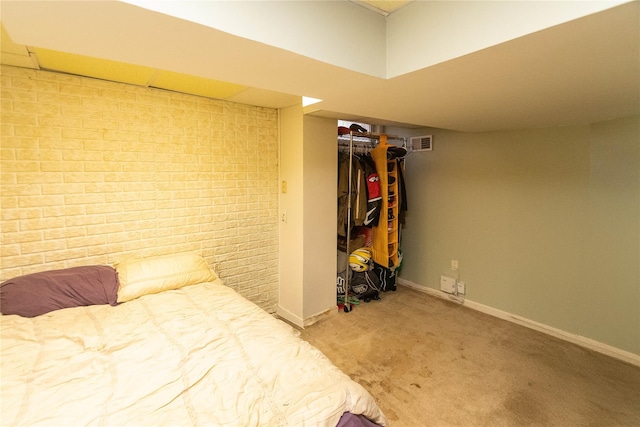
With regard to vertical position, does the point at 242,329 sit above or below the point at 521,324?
above

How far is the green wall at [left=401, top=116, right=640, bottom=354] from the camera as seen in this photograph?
242 centimetres

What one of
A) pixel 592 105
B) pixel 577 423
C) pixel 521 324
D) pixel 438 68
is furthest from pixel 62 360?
pixel 521 324

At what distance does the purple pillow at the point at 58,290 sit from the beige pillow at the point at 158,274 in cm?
7

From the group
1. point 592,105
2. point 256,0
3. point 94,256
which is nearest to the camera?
→ point 256,0

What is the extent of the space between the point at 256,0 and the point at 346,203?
243 centimetres

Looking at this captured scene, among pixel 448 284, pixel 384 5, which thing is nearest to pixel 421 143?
pixel 448 284

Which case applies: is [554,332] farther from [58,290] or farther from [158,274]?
[58,290]

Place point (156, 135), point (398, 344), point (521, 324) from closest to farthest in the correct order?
point (156, 135) → point (398, 344) → point (521, 324)

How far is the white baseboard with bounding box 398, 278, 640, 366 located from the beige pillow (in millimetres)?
2735

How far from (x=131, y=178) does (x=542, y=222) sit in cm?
360

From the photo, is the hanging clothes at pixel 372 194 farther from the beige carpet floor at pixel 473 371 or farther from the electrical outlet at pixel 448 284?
the electrical outlet at pixel 448 284

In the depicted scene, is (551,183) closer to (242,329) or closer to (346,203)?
(346,203)

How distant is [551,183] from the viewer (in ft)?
9.17

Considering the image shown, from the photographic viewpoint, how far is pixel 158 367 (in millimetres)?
1372
